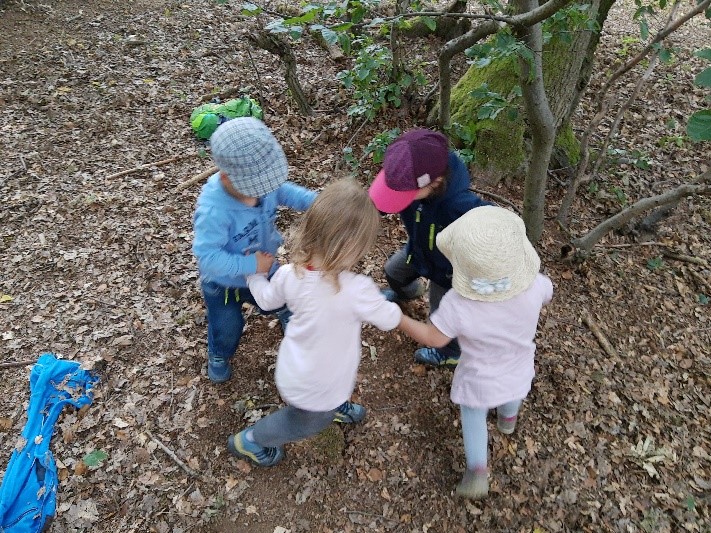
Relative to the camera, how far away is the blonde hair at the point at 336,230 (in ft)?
6.61

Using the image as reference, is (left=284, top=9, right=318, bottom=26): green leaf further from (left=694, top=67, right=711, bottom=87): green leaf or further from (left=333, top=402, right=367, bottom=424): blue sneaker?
(left=333, top=402, right=367, bottom=424): blue sneaker

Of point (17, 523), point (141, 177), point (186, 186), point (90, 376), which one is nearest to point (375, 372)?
point (90, 376)

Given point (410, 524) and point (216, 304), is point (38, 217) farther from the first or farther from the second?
point (410, 524)

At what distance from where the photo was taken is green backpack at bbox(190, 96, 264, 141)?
17.3 ft

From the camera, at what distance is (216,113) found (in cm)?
536

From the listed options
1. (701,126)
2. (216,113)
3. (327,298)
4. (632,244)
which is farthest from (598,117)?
(216,113)

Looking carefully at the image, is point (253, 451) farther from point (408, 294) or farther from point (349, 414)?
point (408, 294)

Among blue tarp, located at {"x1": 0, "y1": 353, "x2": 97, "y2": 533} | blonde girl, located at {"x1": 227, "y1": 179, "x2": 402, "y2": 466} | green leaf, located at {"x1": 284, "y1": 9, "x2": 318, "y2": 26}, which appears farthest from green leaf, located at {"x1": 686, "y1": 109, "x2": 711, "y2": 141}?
blue tarp, located at {"x1": 0, "y1": 353, "x2": 97, "y2": 533}

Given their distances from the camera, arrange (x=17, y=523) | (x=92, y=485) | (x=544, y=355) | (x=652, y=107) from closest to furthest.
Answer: (x=17, y=523), (x=92, y=485), (x=544, y=355), (x=652, y=107)

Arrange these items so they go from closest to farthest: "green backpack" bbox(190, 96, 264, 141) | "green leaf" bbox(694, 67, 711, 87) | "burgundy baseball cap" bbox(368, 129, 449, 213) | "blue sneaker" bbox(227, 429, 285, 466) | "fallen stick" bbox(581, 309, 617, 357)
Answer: "green leaf" bbox(694, 67, 711, 87), "burgundy baseball cap" bbox(368, 129, 449, 213), "blue sneaker" bbox(227, 429, 285, 466), "fallen stick" bbox(581, 309, 617, 357), "green backpack" bbox(190, 96, 264, 141)

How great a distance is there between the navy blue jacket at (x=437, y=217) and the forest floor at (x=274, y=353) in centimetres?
76

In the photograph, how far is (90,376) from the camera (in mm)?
3213

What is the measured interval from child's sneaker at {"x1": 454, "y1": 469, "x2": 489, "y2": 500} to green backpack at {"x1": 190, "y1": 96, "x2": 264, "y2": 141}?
13.9 ft

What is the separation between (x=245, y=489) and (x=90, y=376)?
1331 millimetres
